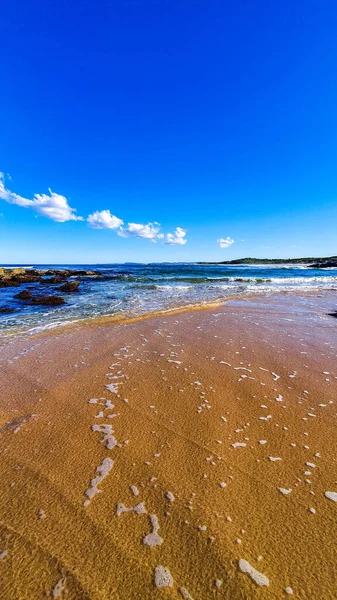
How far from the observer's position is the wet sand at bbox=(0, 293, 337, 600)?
1.62 meters

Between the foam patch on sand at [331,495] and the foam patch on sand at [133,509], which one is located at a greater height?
the foam patch on sand at [133,509]

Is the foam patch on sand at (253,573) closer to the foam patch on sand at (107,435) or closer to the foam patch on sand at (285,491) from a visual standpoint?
the foam patch on sand at (285,491)

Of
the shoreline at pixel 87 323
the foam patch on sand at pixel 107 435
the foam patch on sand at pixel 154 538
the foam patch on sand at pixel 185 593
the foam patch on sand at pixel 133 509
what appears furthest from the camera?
the shoreline at pixel 87 323

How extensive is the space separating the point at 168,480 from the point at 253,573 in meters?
0.88

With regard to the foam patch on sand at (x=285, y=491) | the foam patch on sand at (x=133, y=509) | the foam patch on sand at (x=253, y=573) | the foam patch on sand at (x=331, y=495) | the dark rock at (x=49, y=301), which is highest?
the foam patch on sand at (x=253, y=573)

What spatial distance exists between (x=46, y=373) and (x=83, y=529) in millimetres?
3169

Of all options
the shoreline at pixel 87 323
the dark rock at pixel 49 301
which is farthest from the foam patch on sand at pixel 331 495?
the dark rock at pixel 49 301

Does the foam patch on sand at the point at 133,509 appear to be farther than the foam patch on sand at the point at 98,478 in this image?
No

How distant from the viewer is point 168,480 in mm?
2328

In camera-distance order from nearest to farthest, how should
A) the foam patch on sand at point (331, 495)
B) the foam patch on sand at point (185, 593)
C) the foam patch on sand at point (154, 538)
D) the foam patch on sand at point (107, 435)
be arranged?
1. the foam patch on sand at point (185, 593)
2. the foam patch on sand at point (154, 538)
3. the foam patch on sand at point (331, 495)
4. the foam patch on sand at point (107, 435)

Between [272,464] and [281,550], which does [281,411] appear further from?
[281,550]

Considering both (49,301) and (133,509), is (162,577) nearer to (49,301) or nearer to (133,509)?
(133,509)

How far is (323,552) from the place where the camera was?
173 cm

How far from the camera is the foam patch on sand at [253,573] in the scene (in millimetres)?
1581
